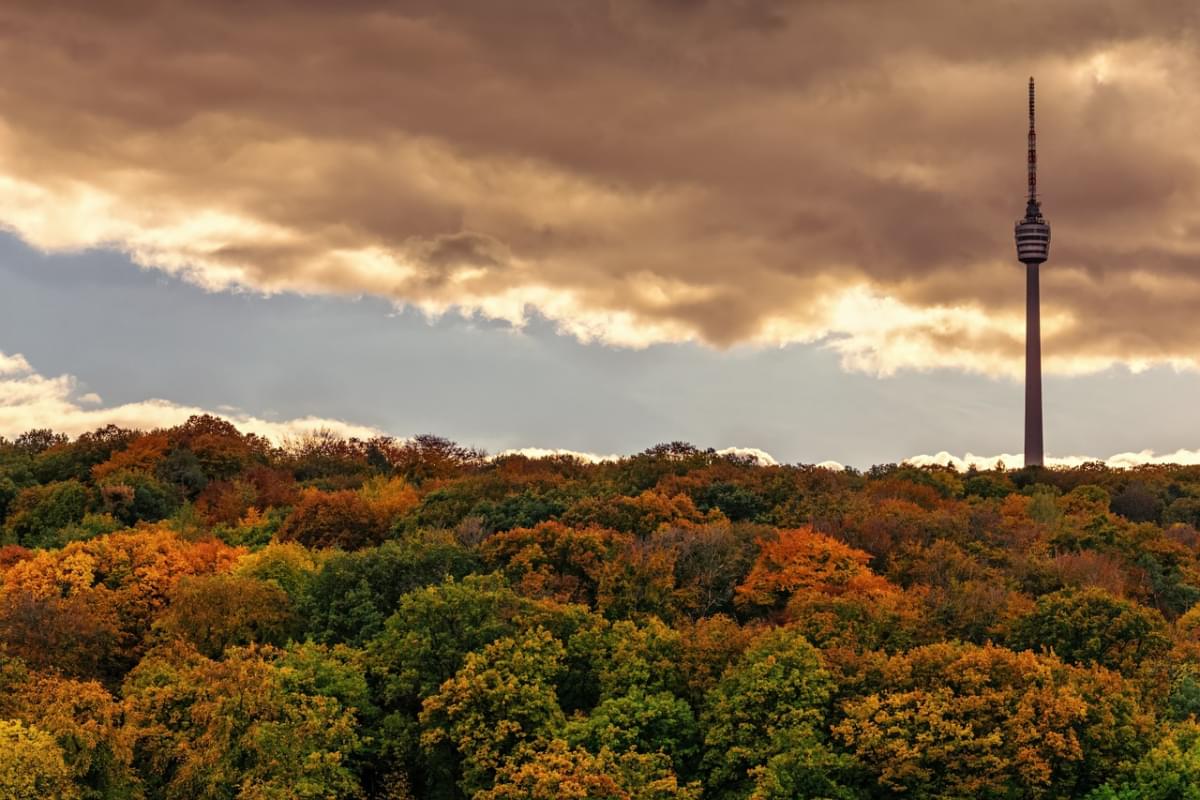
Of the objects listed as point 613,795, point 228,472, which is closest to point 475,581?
point 613,795

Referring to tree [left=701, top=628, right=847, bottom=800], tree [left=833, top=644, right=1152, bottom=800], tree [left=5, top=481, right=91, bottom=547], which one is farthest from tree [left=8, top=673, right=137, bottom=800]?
tree [left=5, top=481, right=91, bottom=547]

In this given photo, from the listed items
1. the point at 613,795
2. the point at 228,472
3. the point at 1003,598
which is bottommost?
the point at 613,795

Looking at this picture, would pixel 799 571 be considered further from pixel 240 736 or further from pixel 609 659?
pixel 240 736

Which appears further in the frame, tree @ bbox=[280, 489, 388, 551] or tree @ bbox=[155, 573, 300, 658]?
tree @ bbox=[280, 489, 388, 551]

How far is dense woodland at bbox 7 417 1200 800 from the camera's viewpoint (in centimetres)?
6150

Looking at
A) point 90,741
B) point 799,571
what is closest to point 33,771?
point 90,741

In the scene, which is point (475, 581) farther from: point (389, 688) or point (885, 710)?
point (885, 710)

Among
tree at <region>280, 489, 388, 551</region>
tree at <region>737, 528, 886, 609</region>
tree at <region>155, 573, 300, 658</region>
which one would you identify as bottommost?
tree at <region>155, 573, 300, 658</region>

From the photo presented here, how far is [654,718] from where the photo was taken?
66375 mm

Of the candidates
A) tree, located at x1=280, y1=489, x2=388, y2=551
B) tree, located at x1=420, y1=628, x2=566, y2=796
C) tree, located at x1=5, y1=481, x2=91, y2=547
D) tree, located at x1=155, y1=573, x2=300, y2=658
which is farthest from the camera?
tree, located at x1=5, y1=481, x2=91, y2=547

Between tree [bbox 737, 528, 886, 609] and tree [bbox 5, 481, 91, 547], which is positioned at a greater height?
tree [bbox 5, 481, 91, 547]

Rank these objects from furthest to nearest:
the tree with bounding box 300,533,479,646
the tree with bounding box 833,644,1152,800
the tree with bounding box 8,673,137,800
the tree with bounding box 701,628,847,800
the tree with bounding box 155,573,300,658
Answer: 1. the tree with bounding box 300,533,479,646
2. the tree with bounding box 155,573,300,658
3. the tree with bounding box 701,628,847,800
4. the tree with bounding box 833,644,1152,800
5. the tree with bounding box 8,673,137,800

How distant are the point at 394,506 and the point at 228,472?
36.8 metres

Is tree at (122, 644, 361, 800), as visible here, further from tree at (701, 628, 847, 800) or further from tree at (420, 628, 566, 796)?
tree at (701, 628, 847, 800)
